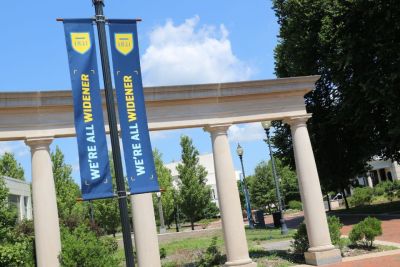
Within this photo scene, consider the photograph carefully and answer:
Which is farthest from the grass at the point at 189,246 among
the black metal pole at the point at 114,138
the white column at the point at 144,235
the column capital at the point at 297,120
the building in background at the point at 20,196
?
the building in background at the point at 20,196

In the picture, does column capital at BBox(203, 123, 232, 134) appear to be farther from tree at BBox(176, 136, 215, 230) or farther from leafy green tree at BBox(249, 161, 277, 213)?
leafy green tree at BBox(249, 161, 277, 213)

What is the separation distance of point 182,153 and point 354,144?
74.2ft

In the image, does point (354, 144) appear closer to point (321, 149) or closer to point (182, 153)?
point (321, 149)

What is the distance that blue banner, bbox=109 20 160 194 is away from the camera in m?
7.32

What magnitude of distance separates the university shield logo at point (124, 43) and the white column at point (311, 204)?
8510 mm

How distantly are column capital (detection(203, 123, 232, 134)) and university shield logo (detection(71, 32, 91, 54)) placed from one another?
7.19 metres

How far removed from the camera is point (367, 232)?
15.3 metres

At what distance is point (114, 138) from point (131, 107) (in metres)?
1.00

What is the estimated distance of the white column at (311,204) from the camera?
1396 cm

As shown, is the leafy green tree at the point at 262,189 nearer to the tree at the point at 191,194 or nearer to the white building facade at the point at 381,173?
the tree at the point at 191,194

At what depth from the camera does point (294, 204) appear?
57719 mm

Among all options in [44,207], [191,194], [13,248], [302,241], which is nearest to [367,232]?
[302,241]

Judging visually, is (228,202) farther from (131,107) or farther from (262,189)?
(262,189)

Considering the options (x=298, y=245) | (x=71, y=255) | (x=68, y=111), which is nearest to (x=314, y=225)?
(x=298, y=245)
